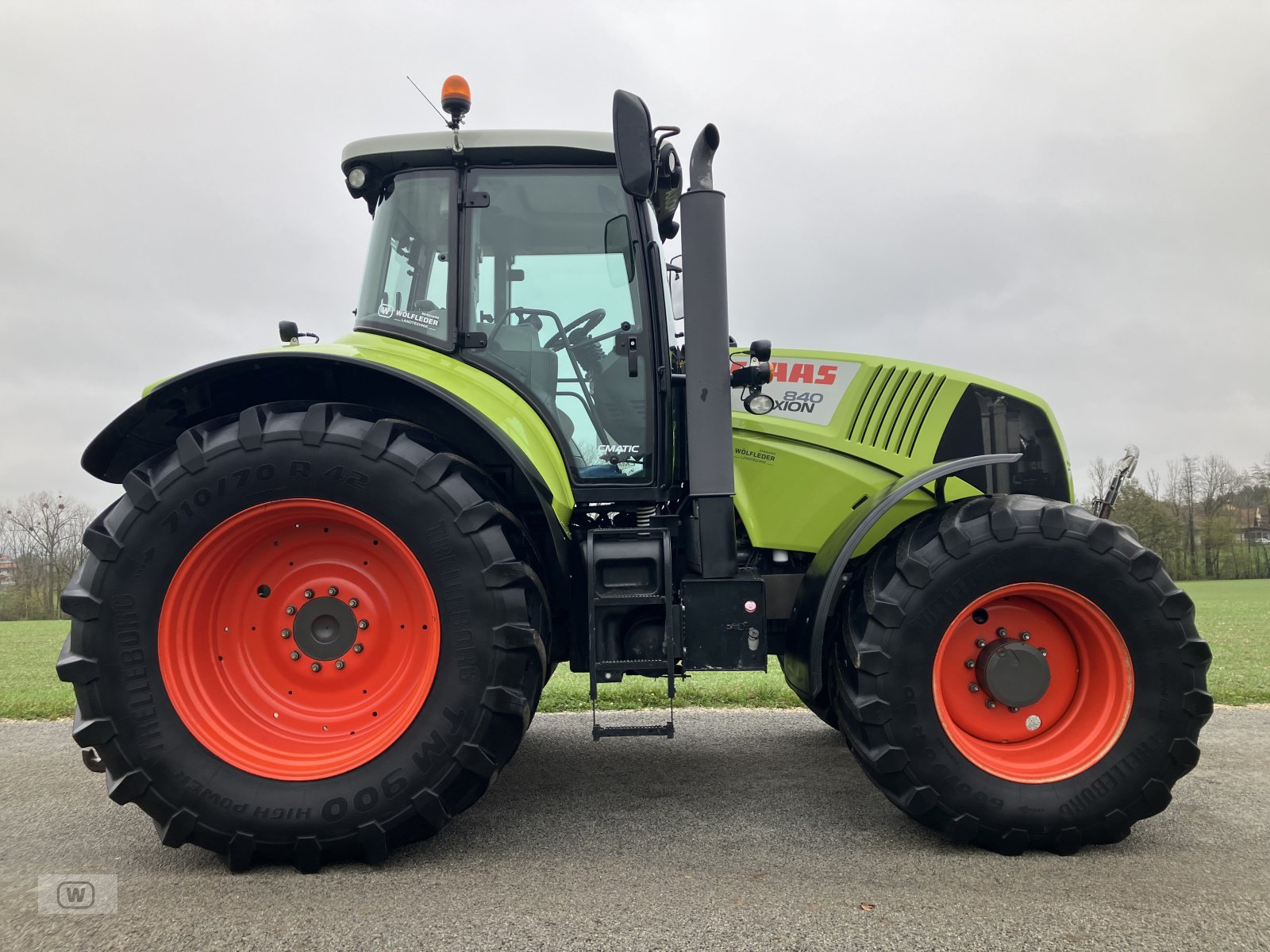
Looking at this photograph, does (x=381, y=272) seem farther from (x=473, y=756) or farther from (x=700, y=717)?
(x=700, y=717)

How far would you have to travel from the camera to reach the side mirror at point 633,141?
264 centimetres

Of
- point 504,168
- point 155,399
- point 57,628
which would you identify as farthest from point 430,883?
point 57,628

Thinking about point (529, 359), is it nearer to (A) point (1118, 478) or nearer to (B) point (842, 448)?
(B) point (842, 448)

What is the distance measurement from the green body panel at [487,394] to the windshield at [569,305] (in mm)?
74

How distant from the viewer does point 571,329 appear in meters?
3.21

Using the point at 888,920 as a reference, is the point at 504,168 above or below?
above

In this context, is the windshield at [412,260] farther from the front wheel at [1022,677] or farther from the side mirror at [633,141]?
the front wheel at [1022,677]

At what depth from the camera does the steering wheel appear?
3.21 m

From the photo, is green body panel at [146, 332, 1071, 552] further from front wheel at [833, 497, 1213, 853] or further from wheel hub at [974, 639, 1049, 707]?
wheel hub at [974, 639, 1049, 707]

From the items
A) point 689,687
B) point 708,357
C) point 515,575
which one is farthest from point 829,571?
point 689,687

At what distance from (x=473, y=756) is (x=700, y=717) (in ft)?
8.02

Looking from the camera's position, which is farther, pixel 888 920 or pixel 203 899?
pixel 203 899

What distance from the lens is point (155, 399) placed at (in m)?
2.72

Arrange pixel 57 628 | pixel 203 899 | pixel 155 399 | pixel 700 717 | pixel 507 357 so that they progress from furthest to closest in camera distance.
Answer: pixel 57 628, pixel 700 717, pixel 507 357, pixel 155 399, pixel 203 899
